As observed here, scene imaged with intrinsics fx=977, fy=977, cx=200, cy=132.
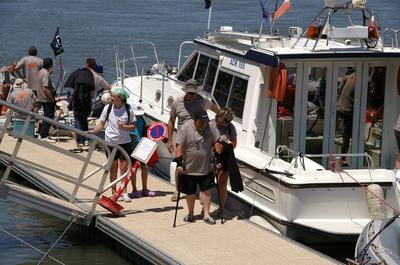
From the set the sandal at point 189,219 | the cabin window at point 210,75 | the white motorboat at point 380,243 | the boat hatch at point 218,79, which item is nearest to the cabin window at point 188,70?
the boat hatch at point 218,79

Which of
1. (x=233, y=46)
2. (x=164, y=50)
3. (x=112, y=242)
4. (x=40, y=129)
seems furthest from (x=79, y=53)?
(x=112, y=242)

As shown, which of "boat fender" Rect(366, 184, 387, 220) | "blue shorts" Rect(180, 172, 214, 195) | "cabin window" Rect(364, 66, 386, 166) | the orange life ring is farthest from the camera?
"cabin window" Rect(364, 66, 386, 166)

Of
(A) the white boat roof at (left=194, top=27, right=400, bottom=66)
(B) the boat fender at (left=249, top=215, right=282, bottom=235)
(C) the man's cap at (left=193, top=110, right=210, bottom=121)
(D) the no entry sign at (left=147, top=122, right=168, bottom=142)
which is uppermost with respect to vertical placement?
(A) the white boat roof at (left=194, top=27, right=400, bottom=66)

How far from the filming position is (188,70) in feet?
49.4

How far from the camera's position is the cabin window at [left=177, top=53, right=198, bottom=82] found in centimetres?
A: 1484

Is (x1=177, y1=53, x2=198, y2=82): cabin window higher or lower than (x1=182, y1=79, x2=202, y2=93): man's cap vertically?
lower

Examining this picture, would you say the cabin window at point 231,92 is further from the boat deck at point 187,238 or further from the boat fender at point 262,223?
the boat fender at point 262,223

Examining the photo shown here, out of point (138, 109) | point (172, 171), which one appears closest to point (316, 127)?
point (172, 171)

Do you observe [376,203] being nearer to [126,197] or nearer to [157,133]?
[157,133]

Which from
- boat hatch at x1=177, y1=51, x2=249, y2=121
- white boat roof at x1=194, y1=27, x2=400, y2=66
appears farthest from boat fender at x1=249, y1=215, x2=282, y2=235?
white boat roof at x1=194, y1=27, x2=400, y2=66

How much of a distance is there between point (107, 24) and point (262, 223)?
29.9 meters

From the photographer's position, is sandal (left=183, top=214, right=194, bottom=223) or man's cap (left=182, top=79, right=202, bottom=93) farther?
man's cap (left=182, top=79, right=202, bottom=93)

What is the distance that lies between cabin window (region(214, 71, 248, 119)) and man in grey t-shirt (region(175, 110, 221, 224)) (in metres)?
1.71

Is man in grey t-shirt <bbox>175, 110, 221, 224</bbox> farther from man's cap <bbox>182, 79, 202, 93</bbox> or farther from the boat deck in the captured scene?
man's cap <bbox>182, 79, 202, 93</bbox>
